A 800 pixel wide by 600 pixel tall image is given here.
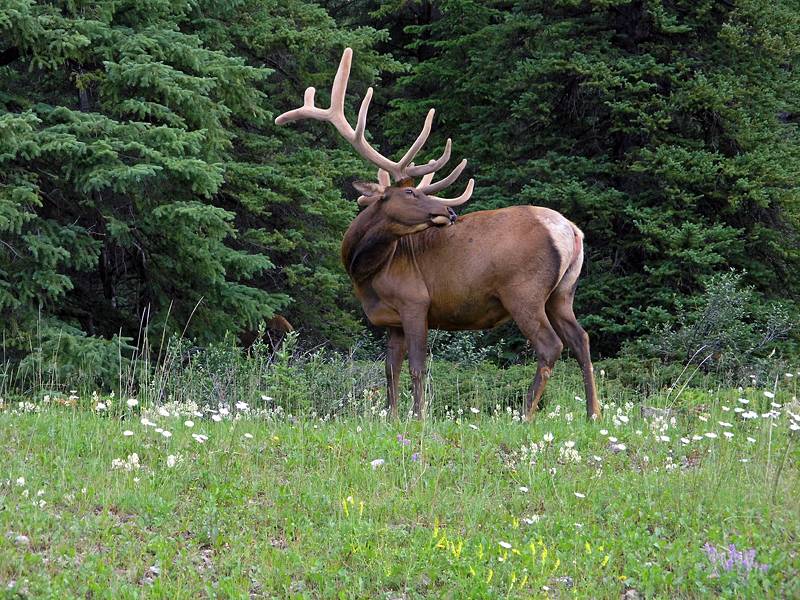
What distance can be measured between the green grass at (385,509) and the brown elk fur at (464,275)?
1.20 m

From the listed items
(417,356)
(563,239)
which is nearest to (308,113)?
(417,356)

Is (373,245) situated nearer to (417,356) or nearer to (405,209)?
(405,209)

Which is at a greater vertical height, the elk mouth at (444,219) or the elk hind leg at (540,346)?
the elk mouth at (444,219)

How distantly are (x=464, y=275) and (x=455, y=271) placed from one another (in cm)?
9

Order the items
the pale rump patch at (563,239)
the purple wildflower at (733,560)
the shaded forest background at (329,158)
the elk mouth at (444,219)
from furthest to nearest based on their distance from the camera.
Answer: the shaded forest background at (329,158), the elk mouth at (444,219), the pale rump patch at (563,239), the purple wildflower at (733,560)

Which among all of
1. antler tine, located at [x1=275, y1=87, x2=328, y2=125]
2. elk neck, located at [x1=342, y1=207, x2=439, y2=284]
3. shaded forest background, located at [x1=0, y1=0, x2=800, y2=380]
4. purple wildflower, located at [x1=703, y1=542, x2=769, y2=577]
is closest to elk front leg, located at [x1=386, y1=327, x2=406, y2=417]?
elk neck, located at [x1=342, y1=207, x2=439, y2=284]

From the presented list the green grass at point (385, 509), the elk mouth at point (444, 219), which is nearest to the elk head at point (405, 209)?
the elk mouth at point (444, 219)

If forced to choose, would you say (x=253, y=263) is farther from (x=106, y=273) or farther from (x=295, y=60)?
(x=295, y=60)

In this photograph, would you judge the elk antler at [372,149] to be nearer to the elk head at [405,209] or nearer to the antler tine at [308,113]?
the antler tine at [308,113]

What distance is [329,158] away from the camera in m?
14.4

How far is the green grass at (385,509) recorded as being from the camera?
454 centimetres

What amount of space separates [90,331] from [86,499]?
20.6 ft

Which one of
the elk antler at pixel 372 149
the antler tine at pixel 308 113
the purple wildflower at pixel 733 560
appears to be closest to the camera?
the purple wildflower at pixel 733 560

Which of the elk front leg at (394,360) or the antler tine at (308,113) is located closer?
the elk front leg at (394,360)
